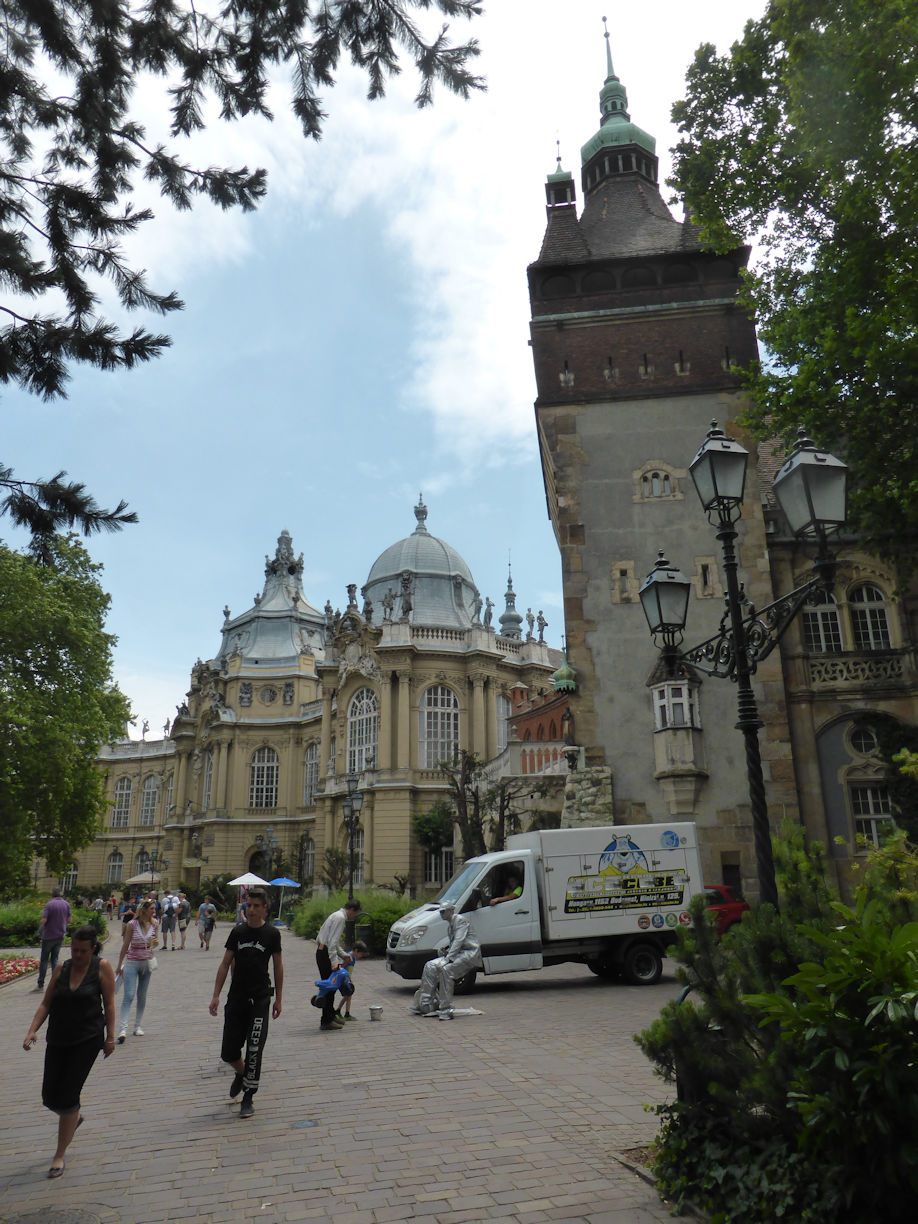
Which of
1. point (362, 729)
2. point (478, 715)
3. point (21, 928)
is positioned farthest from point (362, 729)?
point (21, 928)

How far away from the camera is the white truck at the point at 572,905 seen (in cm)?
1491

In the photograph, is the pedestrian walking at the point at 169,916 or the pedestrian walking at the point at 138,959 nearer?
the pedestrian walking at the point at 138,959

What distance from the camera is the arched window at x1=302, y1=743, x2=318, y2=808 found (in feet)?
189

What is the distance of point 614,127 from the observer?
104ft

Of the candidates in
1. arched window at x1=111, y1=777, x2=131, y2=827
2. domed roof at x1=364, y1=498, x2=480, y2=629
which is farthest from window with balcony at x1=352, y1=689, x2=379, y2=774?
arched window at x1=111, y1=777, x2=131, y2=827

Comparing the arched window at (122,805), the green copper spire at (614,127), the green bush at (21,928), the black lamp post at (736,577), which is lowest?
the green bush at (21,928)

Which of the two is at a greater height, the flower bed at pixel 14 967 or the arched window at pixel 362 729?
the arched window at pixel 362 729

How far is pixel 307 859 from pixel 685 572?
132 feet

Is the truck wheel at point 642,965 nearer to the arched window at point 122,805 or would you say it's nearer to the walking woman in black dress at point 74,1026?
the walking woman in black dress at point 74,1026

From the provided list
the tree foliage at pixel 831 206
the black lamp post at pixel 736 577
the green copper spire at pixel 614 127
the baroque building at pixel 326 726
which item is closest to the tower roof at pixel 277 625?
the baroque building at pixel 326 726

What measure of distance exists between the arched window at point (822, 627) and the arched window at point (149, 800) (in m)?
61.3

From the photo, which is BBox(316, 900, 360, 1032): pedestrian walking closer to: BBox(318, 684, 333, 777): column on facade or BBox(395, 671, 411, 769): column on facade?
BBox(395, 671, 411, 769): column on facade

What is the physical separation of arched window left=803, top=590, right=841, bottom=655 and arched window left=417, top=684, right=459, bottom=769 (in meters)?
24.6

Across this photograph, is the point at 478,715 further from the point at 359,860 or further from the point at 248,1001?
the point at 248,1001
